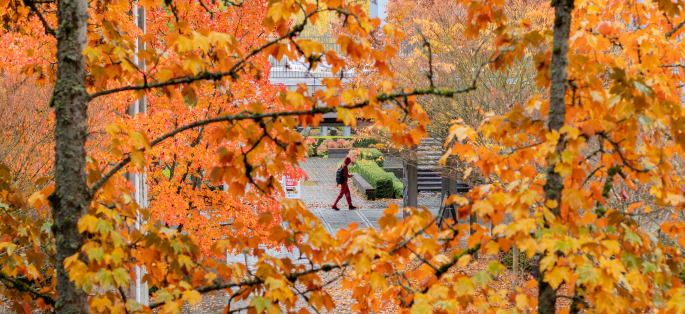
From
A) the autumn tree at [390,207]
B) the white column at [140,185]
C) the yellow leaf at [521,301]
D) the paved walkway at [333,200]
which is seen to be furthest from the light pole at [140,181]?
the paved walkway at [333,200]

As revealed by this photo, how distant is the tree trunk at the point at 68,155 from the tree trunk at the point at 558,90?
235 centimetres

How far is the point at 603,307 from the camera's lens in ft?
8.38

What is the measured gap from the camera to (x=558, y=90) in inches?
114

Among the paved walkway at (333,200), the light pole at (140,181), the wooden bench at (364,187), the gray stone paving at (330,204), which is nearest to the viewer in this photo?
the light pole at (140,181)

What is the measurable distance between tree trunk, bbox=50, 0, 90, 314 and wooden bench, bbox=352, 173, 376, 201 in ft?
61.5

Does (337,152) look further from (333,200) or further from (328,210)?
(328,210)

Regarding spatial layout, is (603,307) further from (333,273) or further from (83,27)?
(333,273)

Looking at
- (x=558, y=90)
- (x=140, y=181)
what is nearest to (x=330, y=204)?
(x=140, y=181)

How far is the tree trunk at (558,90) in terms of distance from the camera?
288cm

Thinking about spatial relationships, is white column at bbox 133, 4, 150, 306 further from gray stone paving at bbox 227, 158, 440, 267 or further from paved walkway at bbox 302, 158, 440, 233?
paved walkway at bbox 302, 158, 440, 233

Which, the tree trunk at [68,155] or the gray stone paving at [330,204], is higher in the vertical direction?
the tree trunk at [68,155]

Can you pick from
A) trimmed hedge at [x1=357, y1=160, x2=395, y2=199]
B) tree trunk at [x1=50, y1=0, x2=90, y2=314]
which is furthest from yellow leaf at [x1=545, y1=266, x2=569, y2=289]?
trimmed hedge at [x1=357, y1=160, x2=395, y2=199]

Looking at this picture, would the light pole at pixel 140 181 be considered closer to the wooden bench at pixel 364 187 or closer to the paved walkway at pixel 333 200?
the paved walkway at pixel 333 200

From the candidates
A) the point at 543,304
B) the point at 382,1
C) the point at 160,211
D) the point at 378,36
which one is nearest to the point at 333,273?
the point at 160,211
